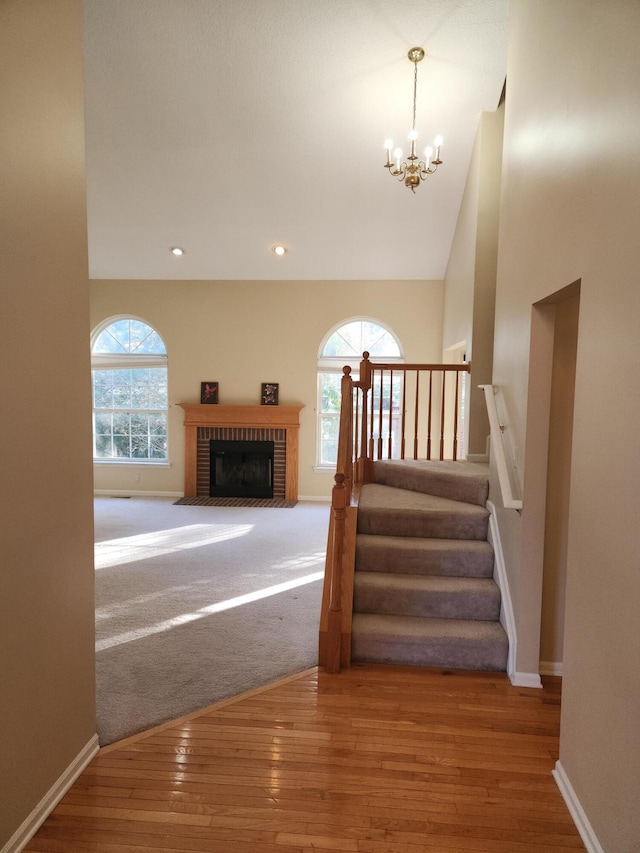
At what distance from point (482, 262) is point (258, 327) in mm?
3459

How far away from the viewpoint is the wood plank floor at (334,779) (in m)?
1.85

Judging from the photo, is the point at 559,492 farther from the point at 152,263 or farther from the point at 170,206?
the point at 152,263

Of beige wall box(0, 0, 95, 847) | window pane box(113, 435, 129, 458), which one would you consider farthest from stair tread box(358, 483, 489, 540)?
window pane box(113, 435, 129, 458)

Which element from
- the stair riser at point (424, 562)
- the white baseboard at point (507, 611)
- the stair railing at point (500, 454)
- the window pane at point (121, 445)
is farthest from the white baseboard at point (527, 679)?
the window pane at point (121, 445)

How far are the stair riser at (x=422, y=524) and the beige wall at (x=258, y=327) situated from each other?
356 cm

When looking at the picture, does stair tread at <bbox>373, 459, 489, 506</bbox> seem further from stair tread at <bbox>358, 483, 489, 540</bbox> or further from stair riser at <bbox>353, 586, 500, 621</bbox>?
stair riser at <bbox>353, 586, 500, 621</bbox>

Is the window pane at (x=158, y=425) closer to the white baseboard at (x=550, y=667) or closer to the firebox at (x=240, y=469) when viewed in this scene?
the firebox at (x=240, y=469)

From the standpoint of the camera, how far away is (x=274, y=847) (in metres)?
1.81

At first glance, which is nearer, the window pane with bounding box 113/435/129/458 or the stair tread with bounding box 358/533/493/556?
the stair tread with bounding box 358/533/493/556

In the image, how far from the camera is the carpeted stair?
3020 mm

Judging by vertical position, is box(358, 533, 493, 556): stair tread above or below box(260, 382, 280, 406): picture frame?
below

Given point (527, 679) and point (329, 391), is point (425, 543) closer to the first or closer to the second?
point (527, 679)

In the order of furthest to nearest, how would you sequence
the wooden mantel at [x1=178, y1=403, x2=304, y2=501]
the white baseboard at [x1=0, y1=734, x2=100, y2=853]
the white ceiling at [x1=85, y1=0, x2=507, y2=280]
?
1. the wooden mantel at [x1=178, y1=403, x2=304, y2=501]
2. the white ceiling at [x1=85, y1=0, x2=507, y2=280]
3. the white baseboard at [x1=0, y1=734, x2=100, y2=853]

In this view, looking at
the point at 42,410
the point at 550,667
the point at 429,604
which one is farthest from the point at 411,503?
the point at 42,410
